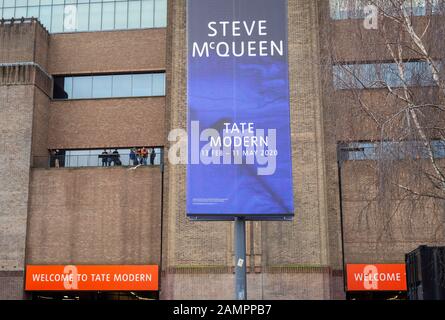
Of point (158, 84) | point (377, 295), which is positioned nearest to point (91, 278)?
point (158, 84)

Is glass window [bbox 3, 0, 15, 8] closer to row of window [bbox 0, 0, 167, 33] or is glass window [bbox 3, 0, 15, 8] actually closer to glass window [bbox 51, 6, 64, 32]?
row of window [bbox 0, 0, 167, 33]

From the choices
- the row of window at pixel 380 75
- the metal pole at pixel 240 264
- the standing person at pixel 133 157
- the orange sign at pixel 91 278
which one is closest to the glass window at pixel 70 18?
the standing person at pixel 133 157

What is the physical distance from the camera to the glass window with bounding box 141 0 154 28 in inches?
1407

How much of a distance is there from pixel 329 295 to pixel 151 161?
1153 centimetres

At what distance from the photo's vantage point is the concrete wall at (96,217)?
106 feet

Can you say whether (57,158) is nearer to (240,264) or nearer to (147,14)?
(147,14)

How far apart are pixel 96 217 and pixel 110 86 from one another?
24.9 ft

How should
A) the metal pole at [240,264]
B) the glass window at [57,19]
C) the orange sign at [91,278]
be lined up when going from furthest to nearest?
the glass window at [57,19] < the orange sign at [91,278] < the metal pole at [240,264]

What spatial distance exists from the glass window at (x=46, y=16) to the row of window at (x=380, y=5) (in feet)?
75.5

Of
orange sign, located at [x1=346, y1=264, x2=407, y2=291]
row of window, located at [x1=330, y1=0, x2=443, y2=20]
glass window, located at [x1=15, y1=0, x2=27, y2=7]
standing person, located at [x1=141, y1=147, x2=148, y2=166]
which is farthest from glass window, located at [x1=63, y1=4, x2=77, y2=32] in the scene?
row of window, located at [x1=330, y1=0, x2=443, y2=20]

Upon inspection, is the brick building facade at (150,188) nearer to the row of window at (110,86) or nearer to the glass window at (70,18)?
the row of window at (110,86)

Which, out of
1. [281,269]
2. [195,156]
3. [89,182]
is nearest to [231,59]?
[195,156]

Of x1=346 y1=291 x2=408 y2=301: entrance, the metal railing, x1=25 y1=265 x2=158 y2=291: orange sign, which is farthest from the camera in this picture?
the metal railing

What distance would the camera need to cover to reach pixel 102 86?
3538cm
